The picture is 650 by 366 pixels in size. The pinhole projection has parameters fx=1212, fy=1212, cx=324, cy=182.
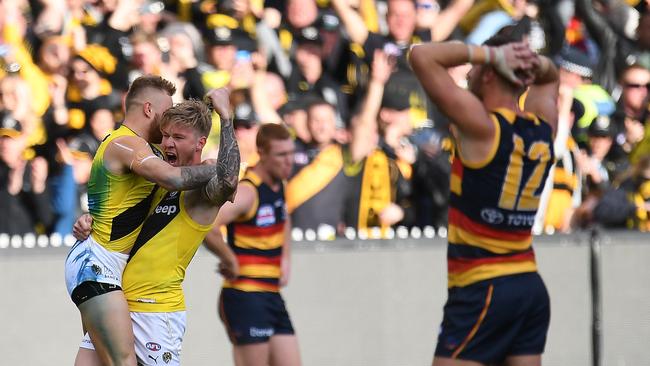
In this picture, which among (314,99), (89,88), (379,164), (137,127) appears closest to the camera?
(137,127)

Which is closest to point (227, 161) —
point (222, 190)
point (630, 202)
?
point (222, 190)

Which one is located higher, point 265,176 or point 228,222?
point 265,176

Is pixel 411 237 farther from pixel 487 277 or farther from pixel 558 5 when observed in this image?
pixel 487 277

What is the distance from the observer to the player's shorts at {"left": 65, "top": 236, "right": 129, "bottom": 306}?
6.24 m

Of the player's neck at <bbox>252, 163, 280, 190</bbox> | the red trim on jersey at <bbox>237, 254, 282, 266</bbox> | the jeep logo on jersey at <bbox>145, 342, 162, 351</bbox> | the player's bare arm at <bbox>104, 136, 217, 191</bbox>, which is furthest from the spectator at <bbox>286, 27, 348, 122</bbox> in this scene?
the jeep logo on jersey at <bbox>145, 342, 162, 351</bbox>

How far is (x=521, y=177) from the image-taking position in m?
6.41

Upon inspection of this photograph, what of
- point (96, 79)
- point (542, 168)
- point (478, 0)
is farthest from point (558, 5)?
point (542, 168)

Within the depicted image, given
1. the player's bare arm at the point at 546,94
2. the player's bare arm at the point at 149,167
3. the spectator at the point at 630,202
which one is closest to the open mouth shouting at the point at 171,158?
the player's bare arm at the point at 149,167

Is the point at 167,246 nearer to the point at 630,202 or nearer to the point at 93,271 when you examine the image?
the point at 93,271

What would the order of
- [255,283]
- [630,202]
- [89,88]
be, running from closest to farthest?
1. [255,283]
2. [89,88]
3. [630,202]

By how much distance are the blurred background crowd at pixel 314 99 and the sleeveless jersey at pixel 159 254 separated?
154 inches

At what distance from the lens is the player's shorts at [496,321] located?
6.27 metres

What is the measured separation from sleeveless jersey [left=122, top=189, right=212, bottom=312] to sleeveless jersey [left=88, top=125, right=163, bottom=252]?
0.19ft

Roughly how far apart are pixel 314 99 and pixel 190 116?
4.51 m
